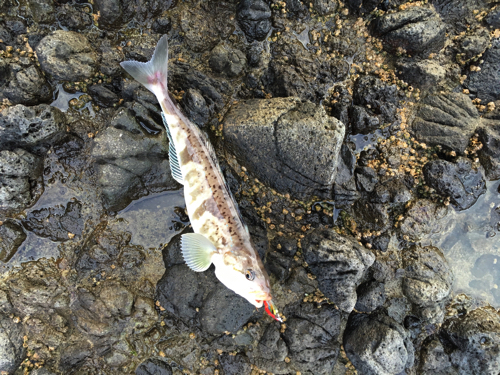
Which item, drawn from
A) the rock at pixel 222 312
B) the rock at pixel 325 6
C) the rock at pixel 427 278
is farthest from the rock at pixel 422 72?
the rock at pixel 222 312

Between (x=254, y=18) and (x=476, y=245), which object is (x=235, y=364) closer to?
(x=476, y=245)

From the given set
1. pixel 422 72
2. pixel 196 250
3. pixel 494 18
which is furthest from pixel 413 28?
pixel 196 250

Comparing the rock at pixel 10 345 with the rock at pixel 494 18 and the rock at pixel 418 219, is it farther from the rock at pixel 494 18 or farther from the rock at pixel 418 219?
the rock at pixel 494 18

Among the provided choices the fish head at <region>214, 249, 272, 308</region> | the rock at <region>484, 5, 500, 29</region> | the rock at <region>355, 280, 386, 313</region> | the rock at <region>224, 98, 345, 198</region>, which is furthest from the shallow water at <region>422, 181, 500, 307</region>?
the fish head at <region>214, 249, 272, 308</region>

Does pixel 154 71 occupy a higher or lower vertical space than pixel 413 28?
lower

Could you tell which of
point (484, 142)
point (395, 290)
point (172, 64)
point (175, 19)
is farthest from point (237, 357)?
point (175, 19)

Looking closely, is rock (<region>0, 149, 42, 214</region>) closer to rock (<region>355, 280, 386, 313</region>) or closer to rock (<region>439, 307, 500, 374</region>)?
rock (<region>355, 280, 386, 313</region>)
